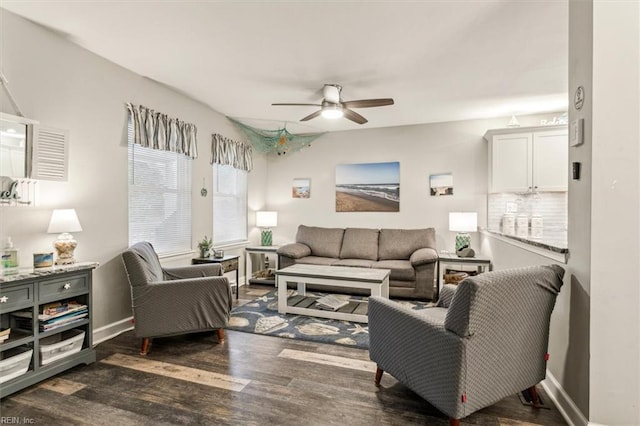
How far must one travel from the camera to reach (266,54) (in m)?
2.96

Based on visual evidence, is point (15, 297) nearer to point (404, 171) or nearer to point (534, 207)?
point (404, 171)

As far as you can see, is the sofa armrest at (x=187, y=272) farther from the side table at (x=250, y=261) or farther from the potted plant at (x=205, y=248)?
the side table at (x=250, y=261)

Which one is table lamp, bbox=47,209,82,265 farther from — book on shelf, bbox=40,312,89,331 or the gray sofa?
the gray sofa

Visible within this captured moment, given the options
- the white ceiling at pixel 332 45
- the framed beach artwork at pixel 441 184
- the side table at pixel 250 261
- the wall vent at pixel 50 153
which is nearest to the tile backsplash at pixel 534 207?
the framed beach artwork at pixel 441 184

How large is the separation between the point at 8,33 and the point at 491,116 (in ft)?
17.8

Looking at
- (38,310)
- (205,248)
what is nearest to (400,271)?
(205,248)

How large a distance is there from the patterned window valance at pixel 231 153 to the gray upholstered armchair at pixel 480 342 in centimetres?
360

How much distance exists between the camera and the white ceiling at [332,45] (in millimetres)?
2309

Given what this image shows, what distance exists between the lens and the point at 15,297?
2125 millimetres

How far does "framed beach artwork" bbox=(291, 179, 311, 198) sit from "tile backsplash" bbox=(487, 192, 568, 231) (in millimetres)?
2999

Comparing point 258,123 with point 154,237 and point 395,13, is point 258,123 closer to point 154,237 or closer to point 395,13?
point 154,237

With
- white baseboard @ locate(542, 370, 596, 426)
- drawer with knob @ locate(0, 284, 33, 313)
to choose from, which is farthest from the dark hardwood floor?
drawer with knob @ locate(0, 284, 33, 313)

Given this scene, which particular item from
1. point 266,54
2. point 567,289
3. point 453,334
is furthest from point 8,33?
point 567,289

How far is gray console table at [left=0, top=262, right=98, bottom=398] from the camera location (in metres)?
2.10
